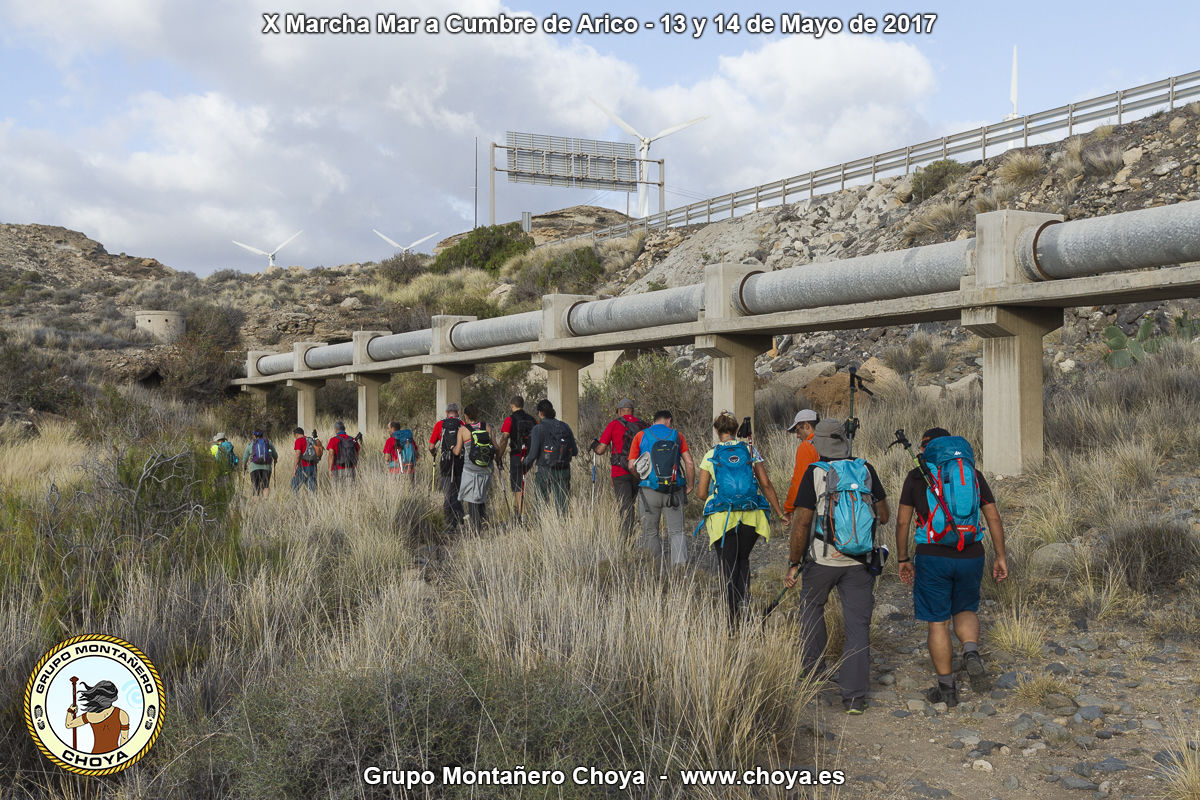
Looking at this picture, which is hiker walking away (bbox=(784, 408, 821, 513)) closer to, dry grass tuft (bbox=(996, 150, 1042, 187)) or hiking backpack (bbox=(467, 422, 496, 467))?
hiking backpack (bbox=(467, 422, 496, 467))

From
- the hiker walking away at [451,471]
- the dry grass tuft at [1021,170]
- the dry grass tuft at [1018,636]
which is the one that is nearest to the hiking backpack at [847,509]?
the dry grass tuft at [1018,636]

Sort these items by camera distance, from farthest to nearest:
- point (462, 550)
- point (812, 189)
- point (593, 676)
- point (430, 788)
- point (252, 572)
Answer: point (812, 189) < point (462, 550) < point (252, 572) < point (593, 676) < point (430, 788)

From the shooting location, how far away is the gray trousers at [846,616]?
588cm

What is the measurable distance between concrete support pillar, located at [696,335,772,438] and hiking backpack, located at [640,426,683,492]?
401 centimetres

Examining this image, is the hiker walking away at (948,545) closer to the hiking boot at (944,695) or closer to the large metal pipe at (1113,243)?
the hiking boot at (944,695)

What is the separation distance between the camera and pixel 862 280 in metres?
10.7

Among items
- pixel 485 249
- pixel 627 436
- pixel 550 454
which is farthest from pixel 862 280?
pixel 485 249

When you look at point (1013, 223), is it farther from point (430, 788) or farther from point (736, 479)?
point (430, 788)

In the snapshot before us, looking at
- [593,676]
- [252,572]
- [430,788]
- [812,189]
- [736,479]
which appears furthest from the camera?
[812,189]

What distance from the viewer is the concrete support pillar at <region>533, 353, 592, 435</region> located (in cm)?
1502

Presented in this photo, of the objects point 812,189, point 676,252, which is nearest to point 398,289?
point 676,252

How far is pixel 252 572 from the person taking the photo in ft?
24.7

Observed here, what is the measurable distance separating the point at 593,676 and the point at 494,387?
68.4 ft

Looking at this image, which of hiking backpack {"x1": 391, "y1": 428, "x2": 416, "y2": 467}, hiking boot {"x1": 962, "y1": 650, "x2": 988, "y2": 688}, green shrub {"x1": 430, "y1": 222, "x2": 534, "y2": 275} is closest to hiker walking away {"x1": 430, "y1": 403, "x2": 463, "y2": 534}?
hiking backpack {"x1": 391, "y1": 428, "x2": 416, "y2": 467}
